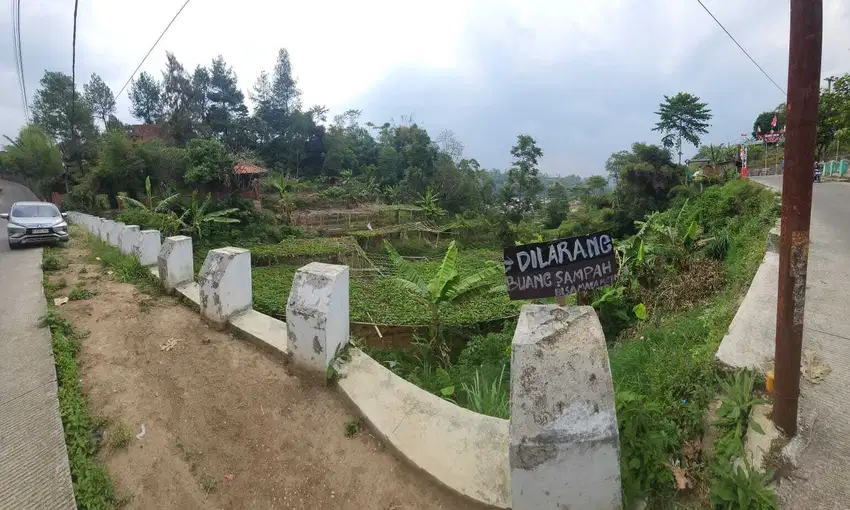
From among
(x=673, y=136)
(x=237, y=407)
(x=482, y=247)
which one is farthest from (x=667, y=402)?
(x=673, y=136)

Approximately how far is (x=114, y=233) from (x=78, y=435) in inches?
381

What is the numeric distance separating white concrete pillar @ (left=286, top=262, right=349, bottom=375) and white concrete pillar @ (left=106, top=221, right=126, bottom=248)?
8669 mm

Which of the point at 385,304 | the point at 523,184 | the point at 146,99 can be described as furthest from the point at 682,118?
the point at 146,99

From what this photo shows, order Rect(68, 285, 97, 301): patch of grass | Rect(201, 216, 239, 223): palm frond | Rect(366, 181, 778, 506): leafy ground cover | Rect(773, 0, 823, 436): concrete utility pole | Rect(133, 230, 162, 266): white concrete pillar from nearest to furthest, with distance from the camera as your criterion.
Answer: Rect(773, 0, 823, 436): concrete utility pole → Rect(366, 181, 778, 506): leafy ground cover → Rect(68, 285, 97, 301): patch of grass → Rect(133, 230, 162, 266): white concrete pillar → Rect(201, 216, 239, 223): palm frond

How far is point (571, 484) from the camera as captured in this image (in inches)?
82.6

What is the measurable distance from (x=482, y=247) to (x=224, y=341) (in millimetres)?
22329

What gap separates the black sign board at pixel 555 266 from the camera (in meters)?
2.82

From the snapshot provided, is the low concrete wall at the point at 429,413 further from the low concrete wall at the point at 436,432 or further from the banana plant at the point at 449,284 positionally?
the banana plant at the point at 449,284

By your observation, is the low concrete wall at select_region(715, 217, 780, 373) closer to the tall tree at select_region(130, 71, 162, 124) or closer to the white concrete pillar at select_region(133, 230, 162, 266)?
the white concrete pillar at select_region(133, 230, 162, 266)

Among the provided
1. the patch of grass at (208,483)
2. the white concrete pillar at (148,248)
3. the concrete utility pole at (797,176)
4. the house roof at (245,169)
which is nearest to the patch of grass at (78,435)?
the patch of grass at (208,483)

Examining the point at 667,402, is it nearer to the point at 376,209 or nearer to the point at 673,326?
the point at 673,326

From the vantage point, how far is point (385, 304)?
10.2 m

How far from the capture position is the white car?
10703mm

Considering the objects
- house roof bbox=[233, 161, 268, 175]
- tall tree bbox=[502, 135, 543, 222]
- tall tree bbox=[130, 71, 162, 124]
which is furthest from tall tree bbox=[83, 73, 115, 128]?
tall tree bbox=[502, 135, 543, 222]
